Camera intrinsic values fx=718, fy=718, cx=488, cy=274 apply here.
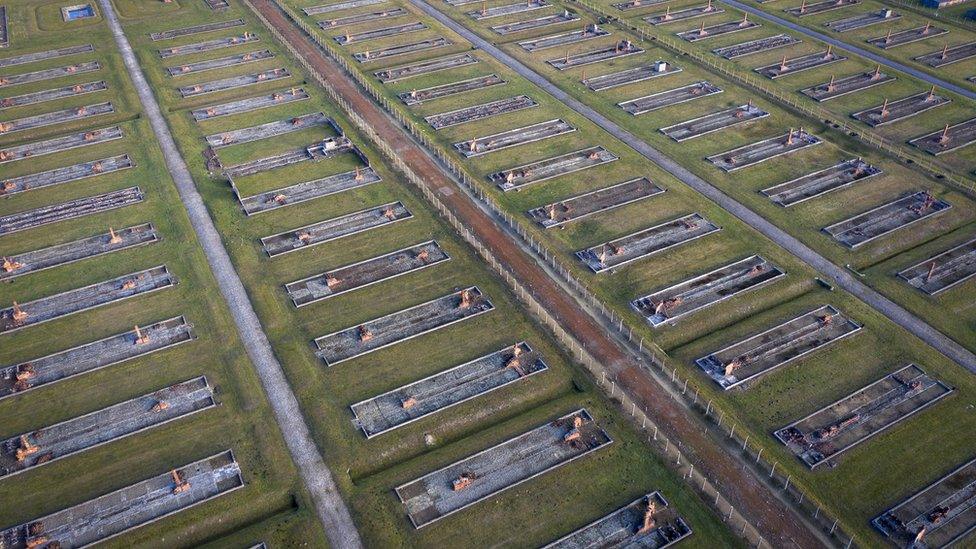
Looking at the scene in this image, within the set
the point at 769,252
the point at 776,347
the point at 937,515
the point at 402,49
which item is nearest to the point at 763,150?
the point at 769,252

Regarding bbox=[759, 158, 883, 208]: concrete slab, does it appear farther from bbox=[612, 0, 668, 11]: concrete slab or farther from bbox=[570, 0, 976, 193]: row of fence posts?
bbox=[612, 0, 668, 11]: concrete slab

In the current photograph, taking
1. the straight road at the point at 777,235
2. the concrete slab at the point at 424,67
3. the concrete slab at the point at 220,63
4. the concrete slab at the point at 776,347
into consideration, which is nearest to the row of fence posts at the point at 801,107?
the straight road at the point at 777,235

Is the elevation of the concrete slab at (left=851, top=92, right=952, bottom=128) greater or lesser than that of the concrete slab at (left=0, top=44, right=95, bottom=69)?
greater

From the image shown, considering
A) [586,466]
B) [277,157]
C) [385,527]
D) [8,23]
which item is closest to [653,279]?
[586,466]

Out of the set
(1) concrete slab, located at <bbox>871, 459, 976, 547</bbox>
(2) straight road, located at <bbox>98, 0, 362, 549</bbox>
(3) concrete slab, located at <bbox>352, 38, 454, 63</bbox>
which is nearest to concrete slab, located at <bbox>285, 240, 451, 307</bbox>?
(2) straight road, located at <bbox>98, 0, 362, 549</bbox>

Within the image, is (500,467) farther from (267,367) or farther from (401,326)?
(267,367)

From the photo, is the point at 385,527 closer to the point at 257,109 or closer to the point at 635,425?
the point at 635,425
